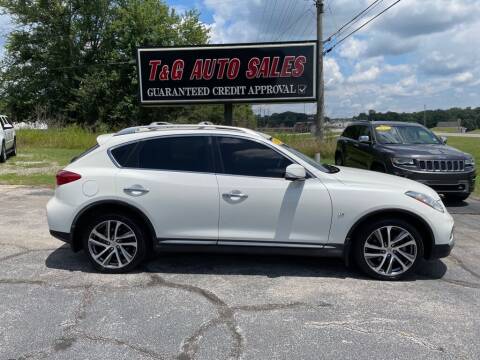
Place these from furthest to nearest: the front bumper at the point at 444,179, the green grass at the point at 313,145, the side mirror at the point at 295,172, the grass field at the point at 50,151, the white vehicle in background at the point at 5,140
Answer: the green grass at the point at 313,145 < the white vehicle in background at the point at 5,140 < the grass field at the point at 50,151 < the front bumper at the point at 444,179 < the side mirror at the point at 295,172

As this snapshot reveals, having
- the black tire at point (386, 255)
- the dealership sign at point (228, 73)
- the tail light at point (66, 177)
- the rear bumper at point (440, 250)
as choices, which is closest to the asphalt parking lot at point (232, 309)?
the black tire at point (386, 255)

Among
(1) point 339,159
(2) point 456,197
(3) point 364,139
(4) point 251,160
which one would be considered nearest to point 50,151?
(1) point 339,159

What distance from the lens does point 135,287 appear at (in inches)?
183

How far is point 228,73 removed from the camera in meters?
15.4

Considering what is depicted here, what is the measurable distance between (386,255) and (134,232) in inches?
108

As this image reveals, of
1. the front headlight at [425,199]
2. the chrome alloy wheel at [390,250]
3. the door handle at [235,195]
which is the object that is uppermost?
the door handle at [235,195]

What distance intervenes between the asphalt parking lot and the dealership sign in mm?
10414

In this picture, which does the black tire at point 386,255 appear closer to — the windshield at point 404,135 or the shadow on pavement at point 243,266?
the shadow on pavement at point 243,266

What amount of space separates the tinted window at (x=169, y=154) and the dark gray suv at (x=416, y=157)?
5.32 metres

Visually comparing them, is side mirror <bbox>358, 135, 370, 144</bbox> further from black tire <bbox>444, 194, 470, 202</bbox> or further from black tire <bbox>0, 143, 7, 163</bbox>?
black tire <bbox>0, 143, 7, 163</bbox>

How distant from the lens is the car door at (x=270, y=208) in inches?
189

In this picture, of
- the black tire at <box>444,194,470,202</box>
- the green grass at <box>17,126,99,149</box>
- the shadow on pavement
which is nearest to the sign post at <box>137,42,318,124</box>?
the black tire at <box>444,194,470,202</box>

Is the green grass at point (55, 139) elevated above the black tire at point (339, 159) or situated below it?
above

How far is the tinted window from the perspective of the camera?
4.98 meters
